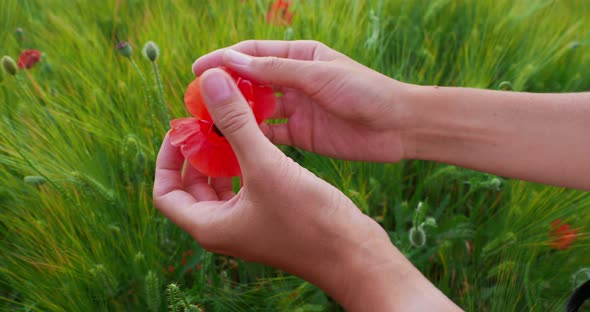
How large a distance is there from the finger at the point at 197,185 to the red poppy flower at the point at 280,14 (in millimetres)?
500

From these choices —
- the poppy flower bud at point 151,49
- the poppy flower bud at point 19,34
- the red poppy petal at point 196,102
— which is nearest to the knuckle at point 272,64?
the red poppy petal at point 196,102

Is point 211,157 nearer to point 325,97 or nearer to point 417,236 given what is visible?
point 325,97

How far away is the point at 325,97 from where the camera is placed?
0.90 metres

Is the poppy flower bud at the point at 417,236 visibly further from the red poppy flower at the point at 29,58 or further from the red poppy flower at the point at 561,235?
the red poppy flower at the point at 29,58

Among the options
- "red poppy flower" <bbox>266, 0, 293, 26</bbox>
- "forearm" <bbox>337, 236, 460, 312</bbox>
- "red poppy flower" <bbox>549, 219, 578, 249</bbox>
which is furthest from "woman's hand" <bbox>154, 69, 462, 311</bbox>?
"red poppy flower" <bbox>266, 0, 293, 26</bbox>

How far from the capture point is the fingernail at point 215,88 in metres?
0.71

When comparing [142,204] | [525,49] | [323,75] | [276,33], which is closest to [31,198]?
[142,204]

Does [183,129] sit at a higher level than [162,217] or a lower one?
higher

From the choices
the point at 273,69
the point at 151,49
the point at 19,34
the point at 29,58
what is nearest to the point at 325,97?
the point at 273,69

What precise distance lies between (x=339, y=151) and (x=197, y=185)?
0.29 m

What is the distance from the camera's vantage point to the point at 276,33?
1272 millimetres

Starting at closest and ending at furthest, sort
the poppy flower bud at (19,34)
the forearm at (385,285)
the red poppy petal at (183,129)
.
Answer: the forearm at (385,285), the red poppy petal at (183,129), the poppy flower bud at (19,34)

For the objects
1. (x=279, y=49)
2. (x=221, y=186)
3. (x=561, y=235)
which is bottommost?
(x=561, y=235)

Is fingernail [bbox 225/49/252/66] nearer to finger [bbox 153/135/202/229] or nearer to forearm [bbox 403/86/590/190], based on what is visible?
finger [bbox 153/135/202/229]
